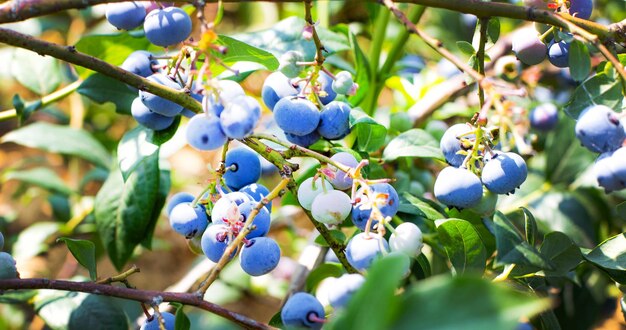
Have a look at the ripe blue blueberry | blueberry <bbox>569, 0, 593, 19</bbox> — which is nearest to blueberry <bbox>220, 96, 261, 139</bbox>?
the ripe blue blueberry

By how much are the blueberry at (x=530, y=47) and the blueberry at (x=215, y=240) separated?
0.44 metres

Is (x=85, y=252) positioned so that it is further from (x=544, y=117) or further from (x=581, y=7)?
(x=544, y=117)

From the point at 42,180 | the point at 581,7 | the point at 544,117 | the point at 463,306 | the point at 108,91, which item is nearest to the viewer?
the point at 463,306

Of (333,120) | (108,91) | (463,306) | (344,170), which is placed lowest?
(463,306)

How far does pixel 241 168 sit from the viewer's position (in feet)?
2.74

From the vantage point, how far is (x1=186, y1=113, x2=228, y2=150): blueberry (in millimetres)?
651

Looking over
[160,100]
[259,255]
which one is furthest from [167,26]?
[259,255]

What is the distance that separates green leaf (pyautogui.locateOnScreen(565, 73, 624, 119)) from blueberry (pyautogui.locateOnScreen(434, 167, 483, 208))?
0.15 metres

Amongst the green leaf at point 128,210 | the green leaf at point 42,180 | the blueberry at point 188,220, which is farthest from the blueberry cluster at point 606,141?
the green leaf at point 42,180

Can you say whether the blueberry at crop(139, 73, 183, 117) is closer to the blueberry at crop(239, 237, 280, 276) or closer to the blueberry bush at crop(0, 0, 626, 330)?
the blueberry bush at crop(0, 0, 626, 330)

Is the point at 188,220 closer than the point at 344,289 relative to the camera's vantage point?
No

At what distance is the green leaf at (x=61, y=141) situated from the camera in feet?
4.61

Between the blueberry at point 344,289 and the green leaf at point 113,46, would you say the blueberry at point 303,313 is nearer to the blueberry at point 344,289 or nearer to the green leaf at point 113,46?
the blueberry at point 344,289

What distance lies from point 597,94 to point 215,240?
478mm
